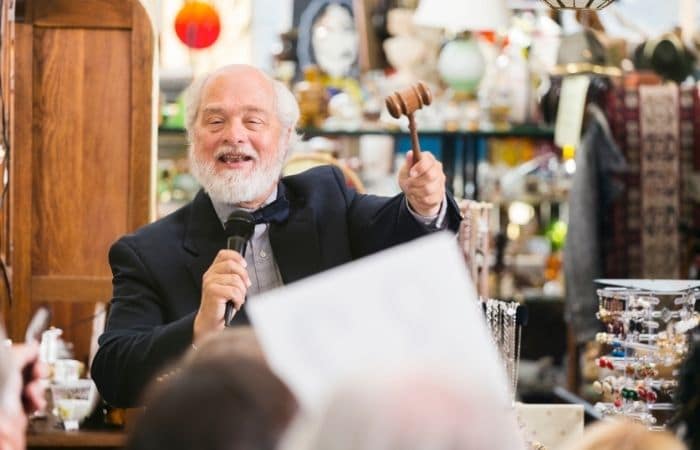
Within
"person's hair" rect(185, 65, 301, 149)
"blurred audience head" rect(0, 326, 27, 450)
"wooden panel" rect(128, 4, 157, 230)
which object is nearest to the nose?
"person's hair" rect(185, 65, 301, 149)

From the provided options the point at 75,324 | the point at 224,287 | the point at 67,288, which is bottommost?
the point at 75,324

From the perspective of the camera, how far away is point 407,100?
119 inches

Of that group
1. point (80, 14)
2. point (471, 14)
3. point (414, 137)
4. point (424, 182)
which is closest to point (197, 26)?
point (471, 14)

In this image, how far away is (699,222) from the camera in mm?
6582

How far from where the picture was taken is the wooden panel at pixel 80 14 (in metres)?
4.79

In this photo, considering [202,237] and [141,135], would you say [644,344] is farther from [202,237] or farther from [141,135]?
[141,135]

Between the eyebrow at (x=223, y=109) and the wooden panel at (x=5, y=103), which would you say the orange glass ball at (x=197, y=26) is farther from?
the eyebrow at (x=223, y=109)

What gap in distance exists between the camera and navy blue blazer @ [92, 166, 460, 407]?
3291 mm

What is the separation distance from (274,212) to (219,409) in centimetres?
226

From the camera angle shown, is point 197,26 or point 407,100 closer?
point 407,100

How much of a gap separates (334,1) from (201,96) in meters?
4.01

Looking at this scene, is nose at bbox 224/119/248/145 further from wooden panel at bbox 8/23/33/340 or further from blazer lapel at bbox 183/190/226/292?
wooden panel at bbox 8/23/33/340

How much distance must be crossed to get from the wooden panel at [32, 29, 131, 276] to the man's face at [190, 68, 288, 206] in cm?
135

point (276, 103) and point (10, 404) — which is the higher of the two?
point (276, 103)
